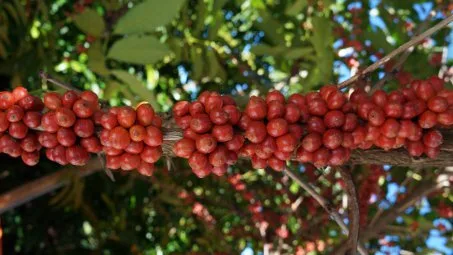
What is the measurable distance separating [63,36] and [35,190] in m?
0.90

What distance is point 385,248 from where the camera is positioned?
3.29 m

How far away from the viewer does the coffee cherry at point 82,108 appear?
1.15m

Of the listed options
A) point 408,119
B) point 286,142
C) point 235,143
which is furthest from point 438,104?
point 235,143

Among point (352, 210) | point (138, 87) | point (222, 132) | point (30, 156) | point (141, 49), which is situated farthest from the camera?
point (138, 87)

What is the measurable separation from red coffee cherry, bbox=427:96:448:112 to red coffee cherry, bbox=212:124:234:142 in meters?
0.41

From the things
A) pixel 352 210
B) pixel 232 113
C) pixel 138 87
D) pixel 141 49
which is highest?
pixel 141 49

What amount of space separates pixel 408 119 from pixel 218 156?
397mm

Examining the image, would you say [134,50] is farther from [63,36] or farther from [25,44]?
[63,36]

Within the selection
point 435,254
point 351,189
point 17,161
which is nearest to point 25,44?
point 17,161

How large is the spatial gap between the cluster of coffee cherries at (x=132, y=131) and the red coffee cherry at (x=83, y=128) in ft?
0.08

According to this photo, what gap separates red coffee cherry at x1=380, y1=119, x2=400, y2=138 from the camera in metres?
1.13

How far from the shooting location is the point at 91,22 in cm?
221

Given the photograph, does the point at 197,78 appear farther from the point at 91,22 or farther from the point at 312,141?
the point at 312,141

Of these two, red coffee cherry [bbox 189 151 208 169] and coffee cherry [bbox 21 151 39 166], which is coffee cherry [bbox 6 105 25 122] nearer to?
coffee cherry [bbox 21 151 39 166]
